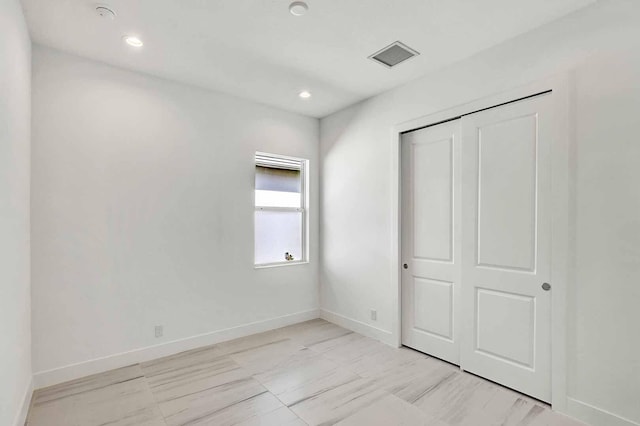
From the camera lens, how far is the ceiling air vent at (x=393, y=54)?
268 centimetres

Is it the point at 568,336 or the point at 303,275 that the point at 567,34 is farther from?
the point at 303,275

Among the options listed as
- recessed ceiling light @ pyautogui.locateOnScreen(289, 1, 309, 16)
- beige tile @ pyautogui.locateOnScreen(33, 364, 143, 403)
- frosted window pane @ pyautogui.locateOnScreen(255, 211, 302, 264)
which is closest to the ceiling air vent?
recessed ceiling light @ pyautogui.locateOnScreen(289, 1, 309, 16)

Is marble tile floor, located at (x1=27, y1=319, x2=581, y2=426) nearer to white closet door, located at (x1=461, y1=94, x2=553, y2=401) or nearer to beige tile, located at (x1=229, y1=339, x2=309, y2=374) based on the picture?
beige tile, located at (x1=229, y1=339, x2=309, y2=374)

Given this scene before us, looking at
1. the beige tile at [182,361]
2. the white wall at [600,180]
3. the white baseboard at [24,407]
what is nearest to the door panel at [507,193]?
the white wall at [600,180]

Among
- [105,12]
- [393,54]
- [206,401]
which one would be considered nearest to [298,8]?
[393,54]

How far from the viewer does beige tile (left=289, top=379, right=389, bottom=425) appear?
7.33ft

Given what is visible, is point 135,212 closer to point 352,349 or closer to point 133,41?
point 133,41

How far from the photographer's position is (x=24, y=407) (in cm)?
220

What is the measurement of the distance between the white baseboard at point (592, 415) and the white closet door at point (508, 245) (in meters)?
0.17

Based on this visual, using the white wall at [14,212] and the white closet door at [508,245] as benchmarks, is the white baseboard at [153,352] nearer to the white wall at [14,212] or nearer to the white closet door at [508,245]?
the white wall at [14,212]

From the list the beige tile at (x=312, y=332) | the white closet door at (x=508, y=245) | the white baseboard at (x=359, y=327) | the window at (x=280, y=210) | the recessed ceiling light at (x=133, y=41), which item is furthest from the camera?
the window at (x=280, y=210)

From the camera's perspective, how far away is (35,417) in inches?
86.9

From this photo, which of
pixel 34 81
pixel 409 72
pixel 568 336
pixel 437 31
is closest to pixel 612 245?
pixel 568 336

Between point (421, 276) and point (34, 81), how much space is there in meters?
3.90
